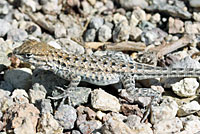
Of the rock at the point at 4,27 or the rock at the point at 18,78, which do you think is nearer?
the rock at the point at 18,78

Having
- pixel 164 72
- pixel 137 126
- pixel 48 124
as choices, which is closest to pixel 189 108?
pixel 164 72

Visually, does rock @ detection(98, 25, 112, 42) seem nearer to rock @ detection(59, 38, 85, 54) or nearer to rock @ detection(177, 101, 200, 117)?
rock @ detection(59, 38, 85, 54)

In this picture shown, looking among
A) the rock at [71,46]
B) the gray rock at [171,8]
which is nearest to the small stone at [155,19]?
the gray rock at [171,8]

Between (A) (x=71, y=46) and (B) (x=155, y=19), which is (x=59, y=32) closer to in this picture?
(A) (x=71, y=46)

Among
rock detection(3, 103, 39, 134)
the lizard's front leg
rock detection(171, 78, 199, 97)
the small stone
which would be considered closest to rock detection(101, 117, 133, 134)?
the lizard's front leg

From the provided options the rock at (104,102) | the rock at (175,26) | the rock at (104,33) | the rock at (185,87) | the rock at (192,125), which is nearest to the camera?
the rock at (192,125)

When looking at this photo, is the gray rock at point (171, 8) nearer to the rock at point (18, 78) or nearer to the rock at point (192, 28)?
the rock at point (192, 28)
